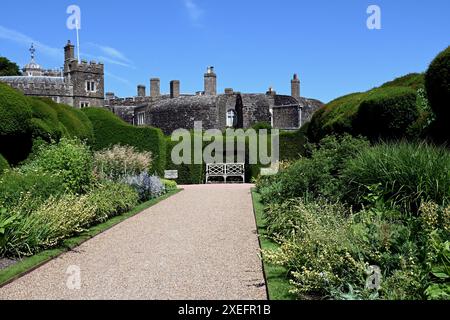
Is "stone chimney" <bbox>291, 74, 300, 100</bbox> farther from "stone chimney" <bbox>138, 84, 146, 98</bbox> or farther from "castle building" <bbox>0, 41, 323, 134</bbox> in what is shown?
"stone chimney" <bbox>138, 84, 146, 98</bbox>

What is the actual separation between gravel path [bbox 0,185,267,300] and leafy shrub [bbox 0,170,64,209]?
1200 millimetres

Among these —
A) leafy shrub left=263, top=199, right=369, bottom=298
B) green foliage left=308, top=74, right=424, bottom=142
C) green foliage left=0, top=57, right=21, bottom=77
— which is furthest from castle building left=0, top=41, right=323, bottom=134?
leafy shrub left=263, top=199, right=369, bottom=298

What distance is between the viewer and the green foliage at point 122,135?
67.1 ft

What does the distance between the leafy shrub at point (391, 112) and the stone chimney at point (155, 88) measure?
37.9 metres

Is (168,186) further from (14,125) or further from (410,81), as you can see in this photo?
(410,81)

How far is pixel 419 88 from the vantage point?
479 inches

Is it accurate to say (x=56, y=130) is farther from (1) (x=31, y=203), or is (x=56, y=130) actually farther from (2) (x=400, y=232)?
(2) (x=400, y=232)

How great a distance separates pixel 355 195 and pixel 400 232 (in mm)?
2735

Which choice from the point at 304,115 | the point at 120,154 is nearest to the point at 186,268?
the point at 120,154

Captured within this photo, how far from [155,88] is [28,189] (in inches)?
1608

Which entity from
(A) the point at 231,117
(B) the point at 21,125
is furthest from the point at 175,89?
(B) the point at 21,125

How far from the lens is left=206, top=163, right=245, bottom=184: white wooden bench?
23.7 meters

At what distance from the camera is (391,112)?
35.6 ft

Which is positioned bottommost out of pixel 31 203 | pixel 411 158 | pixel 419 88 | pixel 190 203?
pixel 190 203
